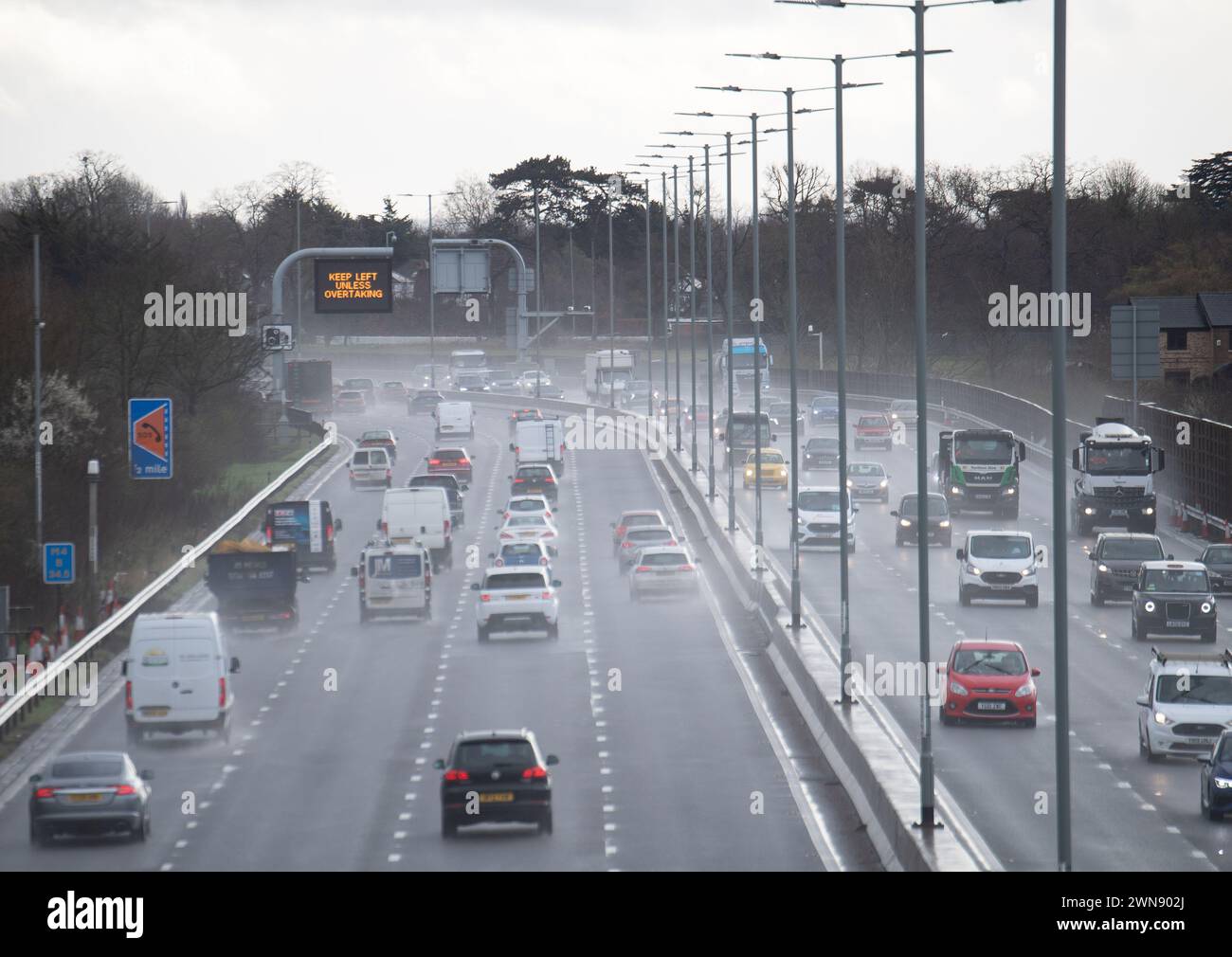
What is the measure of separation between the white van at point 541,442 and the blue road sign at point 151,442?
1067 inches

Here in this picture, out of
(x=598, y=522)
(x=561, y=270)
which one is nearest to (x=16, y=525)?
(x=598, y=522)

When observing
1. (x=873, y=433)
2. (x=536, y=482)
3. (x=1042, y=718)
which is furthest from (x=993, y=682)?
(x=873, y=433)

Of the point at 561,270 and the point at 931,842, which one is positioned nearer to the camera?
the point at 931,842

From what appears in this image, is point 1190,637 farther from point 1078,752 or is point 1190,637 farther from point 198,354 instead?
point 198,354

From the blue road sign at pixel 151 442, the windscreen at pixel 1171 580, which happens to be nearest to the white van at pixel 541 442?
the blue road sign at pixel 151 442

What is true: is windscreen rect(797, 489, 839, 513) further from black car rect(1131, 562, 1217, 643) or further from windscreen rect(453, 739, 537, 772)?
windscreen rect(453, 739, 537, 772)

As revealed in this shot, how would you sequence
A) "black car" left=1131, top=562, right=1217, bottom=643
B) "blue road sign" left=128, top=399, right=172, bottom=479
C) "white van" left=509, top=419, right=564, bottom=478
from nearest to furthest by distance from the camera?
"black car" left=1131, top=562, right=1217, bottom=643 → "blue road sign" left=128, top=399, right=172, bottom=479 → "white van" left=509, top=419, right=564, bottom=478

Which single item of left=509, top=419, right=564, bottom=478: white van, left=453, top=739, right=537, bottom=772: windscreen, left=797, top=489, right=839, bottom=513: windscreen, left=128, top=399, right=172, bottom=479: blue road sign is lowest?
left=453, top=739, right=537, bottom=772: windscreen

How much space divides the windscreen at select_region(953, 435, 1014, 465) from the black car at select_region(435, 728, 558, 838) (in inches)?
1638

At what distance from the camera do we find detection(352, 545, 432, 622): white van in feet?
156

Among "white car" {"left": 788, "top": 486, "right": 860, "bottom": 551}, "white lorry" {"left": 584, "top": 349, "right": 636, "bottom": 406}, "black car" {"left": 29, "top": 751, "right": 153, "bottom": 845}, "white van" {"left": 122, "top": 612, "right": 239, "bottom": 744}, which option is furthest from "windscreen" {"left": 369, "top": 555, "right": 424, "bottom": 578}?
"white lorry" {"left": 584, "top": 349, "right": 636, "bottom": 406}
